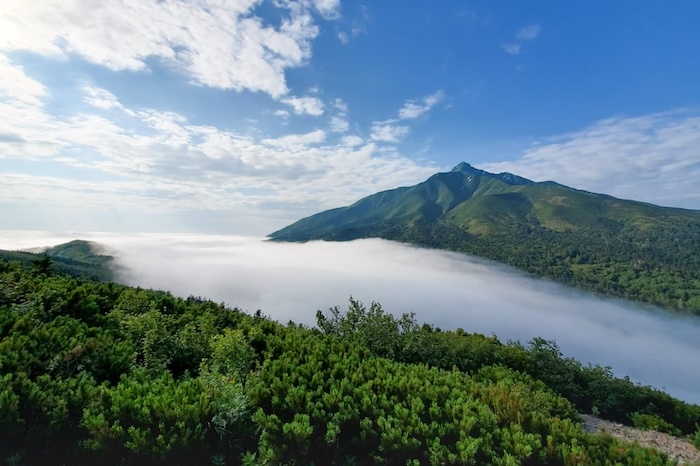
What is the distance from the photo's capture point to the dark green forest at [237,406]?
6.28 metres

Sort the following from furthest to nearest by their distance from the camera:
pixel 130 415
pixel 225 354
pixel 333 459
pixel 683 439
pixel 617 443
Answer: pixel 683 439 → pixel 225 354 → pixel 617 443 → pixel 333 459 → pixel 130 415

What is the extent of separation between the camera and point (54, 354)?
8.30 meters

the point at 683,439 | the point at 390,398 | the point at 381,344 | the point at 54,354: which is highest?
the point at 54,354

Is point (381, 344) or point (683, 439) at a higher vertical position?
point (381, 344)

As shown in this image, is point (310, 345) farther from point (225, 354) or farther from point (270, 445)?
point (270, 445)

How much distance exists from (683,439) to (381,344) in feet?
34.1

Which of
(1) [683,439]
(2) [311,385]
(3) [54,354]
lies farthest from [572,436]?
(3) [54,354]

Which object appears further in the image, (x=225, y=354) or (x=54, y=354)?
(x=225, y=354)

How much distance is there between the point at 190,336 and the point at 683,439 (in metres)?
15.6

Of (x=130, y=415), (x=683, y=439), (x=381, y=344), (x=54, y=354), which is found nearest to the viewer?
(x=130, y=415)

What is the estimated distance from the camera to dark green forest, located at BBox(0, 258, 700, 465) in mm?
6277

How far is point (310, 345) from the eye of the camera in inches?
441

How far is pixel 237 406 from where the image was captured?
23.5 feet

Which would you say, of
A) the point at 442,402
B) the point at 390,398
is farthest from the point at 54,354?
the point at 442,402
